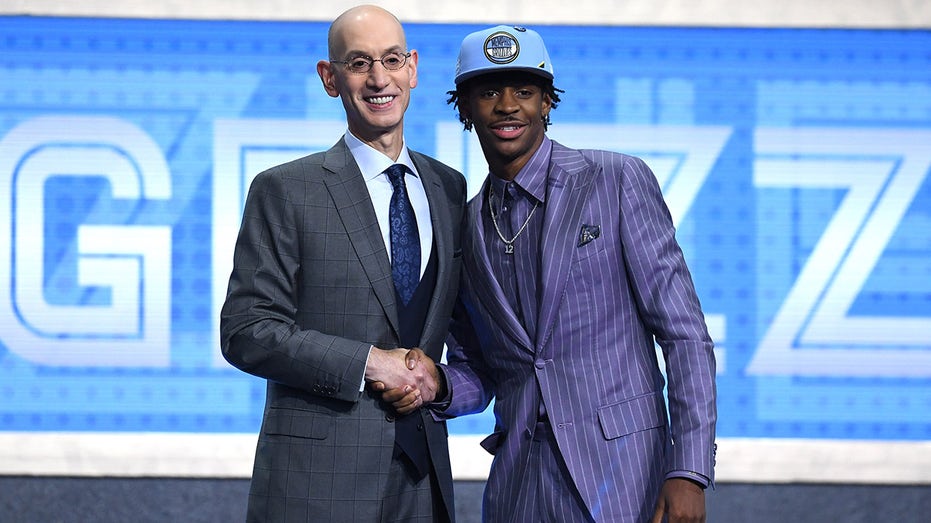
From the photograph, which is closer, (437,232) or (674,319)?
(674,319)

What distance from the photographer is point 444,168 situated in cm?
275

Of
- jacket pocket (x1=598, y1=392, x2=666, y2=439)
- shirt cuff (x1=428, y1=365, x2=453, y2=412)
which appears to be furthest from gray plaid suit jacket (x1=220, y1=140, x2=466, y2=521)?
jacket pocket (x1=598, y1=392, x2=666, y2=439)

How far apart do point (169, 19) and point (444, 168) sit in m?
2.64

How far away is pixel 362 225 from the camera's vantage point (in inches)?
95.5

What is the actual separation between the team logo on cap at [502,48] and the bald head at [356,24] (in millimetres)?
285

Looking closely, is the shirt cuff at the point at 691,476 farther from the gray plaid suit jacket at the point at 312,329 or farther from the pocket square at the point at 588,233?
the gray plaid suit jacket at the point at 312,329

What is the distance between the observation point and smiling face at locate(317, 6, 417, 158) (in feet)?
8.21

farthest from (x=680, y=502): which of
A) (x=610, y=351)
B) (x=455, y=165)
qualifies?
(x=455, y=165)

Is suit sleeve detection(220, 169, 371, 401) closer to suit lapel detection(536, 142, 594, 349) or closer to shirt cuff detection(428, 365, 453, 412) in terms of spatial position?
shirt cuff detection(428, 365, 453, 412)

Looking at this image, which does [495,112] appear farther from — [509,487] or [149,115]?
[149,115]

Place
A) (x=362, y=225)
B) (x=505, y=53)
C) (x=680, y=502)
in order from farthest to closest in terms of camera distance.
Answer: (x=362, y=225) → (x=505, y=53) → (x=680, y=502)

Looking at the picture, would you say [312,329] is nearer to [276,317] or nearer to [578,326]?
[276,317]

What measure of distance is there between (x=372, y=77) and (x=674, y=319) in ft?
3.08

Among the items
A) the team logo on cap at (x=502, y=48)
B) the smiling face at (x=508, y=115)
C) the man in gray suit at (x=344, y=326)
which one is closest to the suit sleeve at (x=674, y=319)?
the smiling face at (x=508, y=115)
